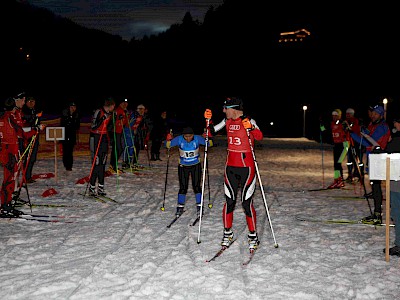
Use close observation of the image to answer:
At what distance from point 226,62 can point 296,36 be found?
618 inches

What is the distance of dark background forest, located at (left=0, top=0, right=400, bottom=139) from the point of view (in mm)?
61062

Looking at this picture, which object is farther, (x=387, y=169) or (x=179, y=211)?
(x=179, y=211)

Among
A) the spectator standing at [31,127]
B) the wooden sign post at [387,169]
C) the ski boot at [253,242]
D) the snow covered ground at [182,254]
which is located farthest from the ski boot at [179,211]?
the wooden sign post at [387,169]

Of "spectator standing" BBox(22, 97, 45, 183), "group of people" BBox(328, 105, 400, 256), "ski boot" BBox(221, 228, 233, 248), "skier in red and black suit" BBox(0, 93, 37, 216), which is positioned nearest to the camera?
"group of people" BBox(328, 105, 400, 256)

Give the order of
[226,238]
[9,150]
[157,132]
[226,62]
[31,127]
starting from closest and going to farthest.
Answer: [226,238] → [9,150] → [31,127] → [157,132] → [226,62]

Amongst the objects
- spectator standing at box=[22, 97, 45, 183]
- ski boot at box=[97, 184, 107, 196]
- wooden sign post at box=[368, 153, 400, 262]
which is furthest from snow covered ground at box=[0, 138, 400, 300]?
spectator standing at box=[22, 97, 45, 183]

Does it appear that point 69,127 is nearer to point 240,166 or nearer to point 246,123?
point 240,166

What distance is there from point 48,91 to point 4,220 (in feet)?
215

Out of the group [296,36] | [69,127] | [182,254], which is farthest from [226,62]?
[182,254]

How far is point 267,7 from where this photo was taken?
107 m

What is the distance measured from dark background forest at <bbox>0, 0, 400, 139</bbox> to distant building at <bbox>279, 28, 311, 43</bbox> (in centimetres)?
227

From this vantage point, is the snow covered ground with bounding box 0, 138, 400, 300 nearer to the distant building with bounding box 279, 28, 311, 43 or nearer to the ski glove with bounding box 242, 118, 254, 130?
the ski glove with bounding box 242, 118, 254, 130

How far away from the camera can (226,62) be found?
92.4 m

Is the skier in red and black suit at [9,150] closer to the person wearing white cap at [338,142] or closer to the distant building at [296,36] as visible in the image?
the person wearing white cap at [338,142]
